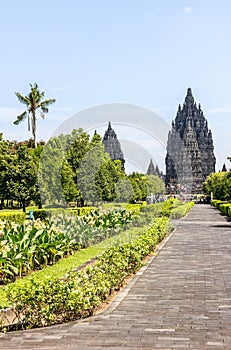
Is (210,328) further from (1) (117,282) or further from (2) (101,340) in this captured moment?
(1) (117,282)

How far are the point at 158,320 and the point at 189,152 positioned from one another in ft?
375

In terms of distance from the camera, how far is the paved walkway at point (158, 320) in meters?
6.20

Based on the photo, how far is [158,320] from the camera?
7.44 m

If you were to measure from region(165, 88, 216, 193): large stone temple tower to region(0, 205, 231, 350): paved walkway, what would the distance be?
98.8 m

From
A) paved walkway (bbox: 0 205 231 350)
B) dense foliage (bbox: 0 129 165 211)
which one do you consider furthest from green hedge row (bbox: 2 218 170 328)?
dense foliage (bbox: 0 129 165 211)

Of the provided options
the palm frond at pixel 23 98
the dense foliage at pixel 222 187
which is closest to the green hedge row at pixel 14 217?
the dense foliage at pixel 222 187

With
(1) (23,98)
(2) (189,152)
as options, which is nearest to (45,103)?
(1) (23,98)

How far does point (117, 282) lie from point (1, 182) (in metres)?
33.9

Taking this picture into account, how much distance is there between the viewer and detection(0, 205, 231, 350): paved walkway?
620 cm

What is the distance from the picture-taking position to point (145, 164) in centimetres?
2342

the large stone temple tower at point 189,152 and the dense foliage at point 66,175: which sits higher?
the large stone temple tower at point 189,152

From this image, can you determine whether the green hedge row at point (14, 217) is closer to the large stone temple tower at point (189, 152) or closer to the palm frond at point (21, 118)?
the palm frond at point (21, 118)

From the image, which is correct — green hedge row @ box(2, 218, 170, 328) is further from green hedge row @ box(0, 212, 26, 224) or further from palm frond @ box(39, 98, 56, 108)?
palm frond @ box(39, 98, 56, 108)

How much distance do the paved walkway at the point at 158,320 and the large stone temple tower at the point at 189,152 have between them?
98769 mm
